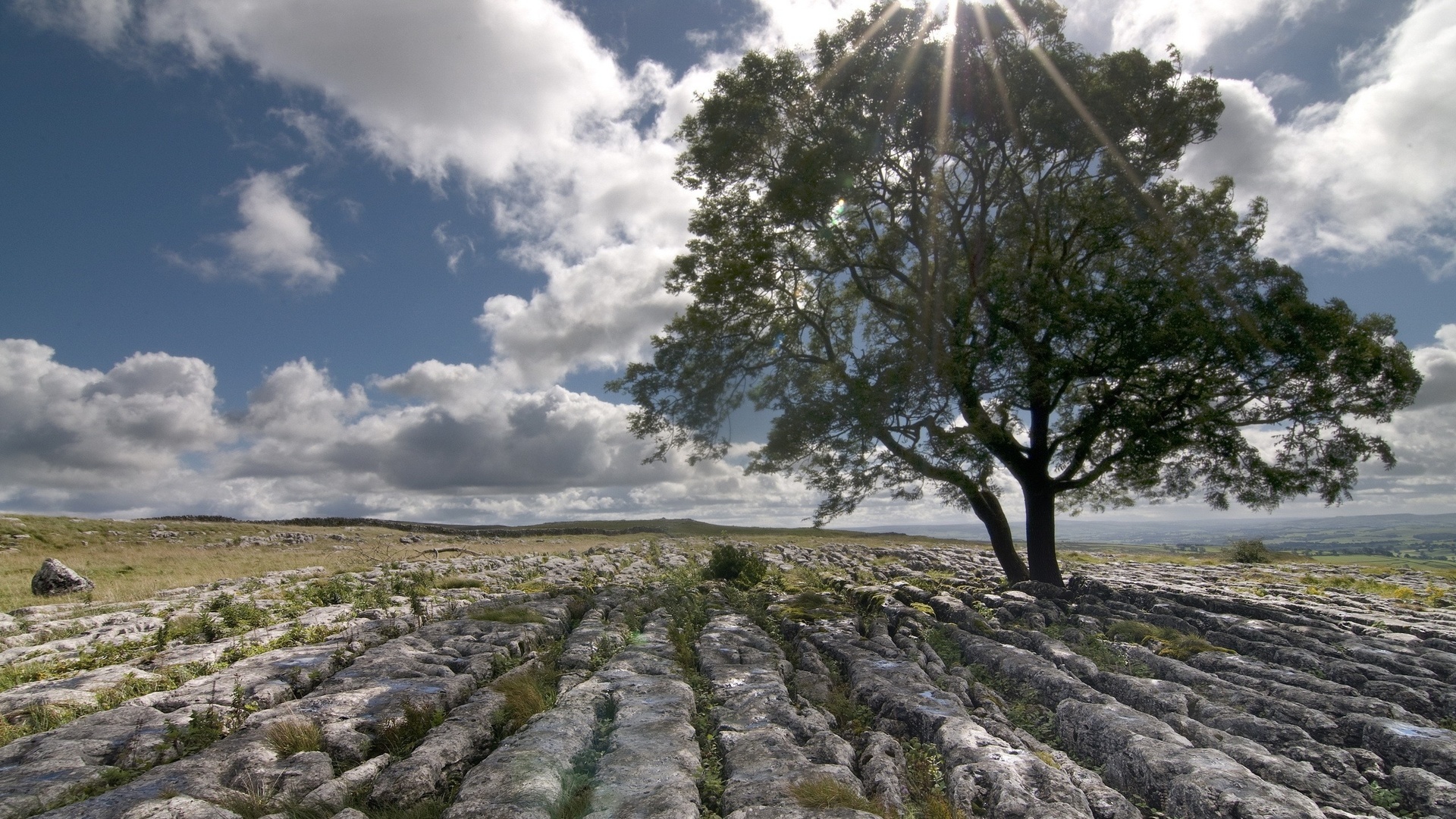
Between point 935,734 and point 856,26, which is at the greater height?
point 856,26

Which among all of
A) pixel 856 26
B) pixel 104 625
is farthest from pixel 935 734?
pixel 856 26

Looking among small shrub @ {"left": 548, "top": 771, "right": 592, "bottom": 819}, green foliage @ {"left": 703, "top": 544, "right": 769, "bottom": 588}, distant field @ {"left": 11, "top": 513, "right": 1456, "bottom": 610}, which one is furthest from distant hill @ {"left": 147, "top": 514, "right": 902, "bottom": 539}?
small shrub @ {"left": 548, "top": 771, "right": 592, "bottom": 819}

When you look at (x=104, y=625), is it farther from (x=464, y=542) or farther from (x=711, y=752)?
(x=464, y=542)

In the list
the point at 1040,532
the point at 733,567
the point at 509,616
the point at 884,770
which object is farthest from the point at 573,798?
the point at 1040,532

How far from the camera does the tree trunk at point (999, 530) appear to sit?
75.6 feet

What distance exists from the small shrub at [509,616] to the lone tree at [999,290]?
9809 mm

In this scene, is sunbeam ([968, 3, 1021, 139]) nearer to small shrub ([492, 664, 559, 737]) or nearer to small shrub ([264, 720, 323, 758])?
small shrub ([492, 664, 559, 737])

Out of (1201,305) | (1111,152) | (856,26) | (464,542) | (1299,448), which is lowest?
(464,542)

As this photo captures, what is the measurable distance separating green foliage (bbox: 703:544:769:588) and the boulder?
20.3 metres

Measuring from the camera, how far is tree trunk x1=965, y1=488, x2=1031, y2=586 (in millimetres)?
23047

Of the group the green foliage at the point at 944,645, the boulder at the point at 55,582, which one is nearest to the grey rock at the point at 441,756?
the green foliage at the point at 944,645

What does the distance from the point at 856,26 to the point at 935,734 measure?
2083 cm

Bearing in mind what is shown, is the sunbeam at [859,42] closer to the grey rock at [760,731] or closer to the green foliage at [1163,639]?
the green foliage at [1163,639]

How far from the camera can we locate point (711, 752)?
7.60m
